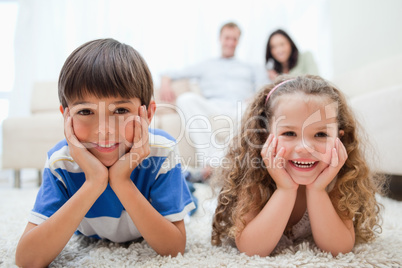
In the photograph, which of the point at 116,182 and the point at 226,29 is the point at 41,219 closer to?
the point at 116,182

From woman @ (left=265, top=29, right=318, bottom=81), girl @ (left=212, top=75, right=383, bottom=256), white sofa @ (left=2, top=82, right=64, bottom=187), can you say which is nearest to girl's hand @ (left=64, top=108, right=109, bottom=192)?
girl @ (left=212, top=75, right=383, bottom=256)

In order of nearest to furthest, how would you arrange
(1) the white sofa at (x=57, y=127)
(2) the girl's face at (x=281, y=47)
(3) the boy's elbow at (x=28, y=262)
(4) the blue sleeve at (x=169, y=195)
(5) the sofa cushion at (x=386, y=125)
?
(3) the boy's elbow at (x=28, y=262) → (4) the blue sleeve at (x=169, y=195) → (5) the sofa cushion at (x=386, y=125) → (1) the white sofa at (x=57, y=127) → (2) the girl's face at (x=281, y=47)

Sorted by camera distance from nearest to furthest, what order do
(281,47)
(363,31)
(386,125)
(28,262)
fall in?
1. (28,262)
2. (386,125)
3. (281,47)
4. (363,31)

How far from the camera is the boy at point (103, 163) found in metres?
A: 0.69

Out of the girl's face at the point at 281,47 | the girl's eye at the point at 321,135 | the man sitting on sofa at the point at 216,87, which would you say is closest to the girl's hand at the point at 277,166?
the girl's eye at the point at 321,135

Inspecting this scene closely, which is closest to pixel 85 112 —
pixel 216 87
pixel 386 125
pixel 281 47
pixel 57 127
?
pixel 386 125

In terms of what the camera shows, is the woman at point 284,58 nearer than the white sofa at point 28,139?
No

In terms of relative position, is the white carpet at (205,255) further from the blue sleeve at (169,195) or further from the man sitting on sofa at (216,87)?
the man sitting on sofa at (216,87)

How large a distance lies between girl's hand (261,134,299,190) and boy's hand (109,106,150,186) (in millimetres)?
291

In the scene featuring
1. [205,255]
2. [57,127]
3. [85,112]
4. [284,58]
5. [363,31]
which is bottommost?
[205,255]

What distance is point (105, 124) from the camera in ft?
2.40

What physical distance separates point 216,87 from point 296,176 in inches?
72.1

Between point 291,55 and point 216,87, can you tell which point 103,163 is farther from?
point 291,55

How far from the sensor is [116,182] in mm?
721
